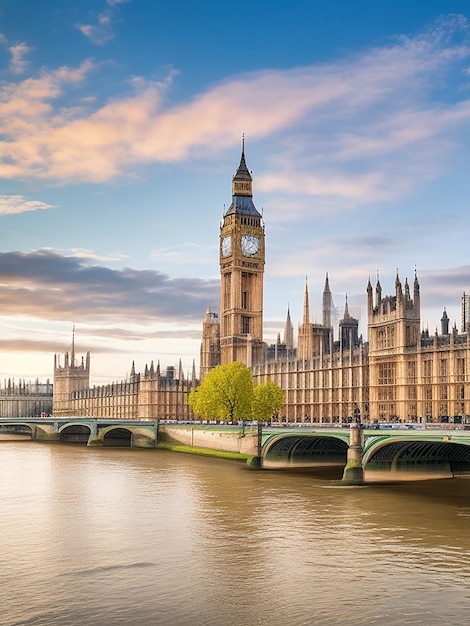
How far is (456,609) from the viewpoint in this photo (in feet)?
85.0

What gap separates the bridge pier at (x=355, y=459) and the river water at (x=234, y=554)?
260 centimetres

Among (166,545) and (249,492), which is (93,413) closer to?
(249,492)

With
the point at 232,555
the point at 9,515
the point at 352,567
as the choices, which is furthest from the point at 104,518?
the point at 352,567

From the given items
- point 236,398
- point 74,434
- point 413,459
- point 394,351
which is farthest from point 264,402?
point 74,434

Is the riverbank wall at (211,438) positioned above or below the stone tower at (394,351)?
below

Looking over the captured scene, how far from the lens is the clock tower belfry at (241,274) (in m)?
142

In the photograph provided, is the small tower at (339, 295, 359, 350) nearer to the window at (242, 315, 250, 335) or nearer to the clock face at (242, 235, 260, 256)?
the window at (242, 315, 250, 335)

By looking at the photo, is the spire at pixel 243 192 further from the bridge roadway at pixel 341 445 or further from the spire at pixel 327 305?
the bridge roadway at pixel 341 445

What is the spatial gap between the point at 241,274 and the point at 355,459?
8822cm

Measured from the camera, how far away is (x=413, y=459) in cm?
6253

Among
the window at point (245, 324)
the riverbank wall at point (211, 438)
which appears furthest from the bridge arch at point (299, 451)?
the window at point (245, 324)

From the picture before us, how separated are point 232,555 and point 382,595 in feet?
26.7

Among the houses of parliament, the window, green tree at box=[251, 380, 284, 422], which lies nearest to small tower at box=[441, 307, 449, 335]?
the houses of parliament

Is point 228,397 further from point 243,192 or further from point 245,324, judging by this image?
point 243,192
